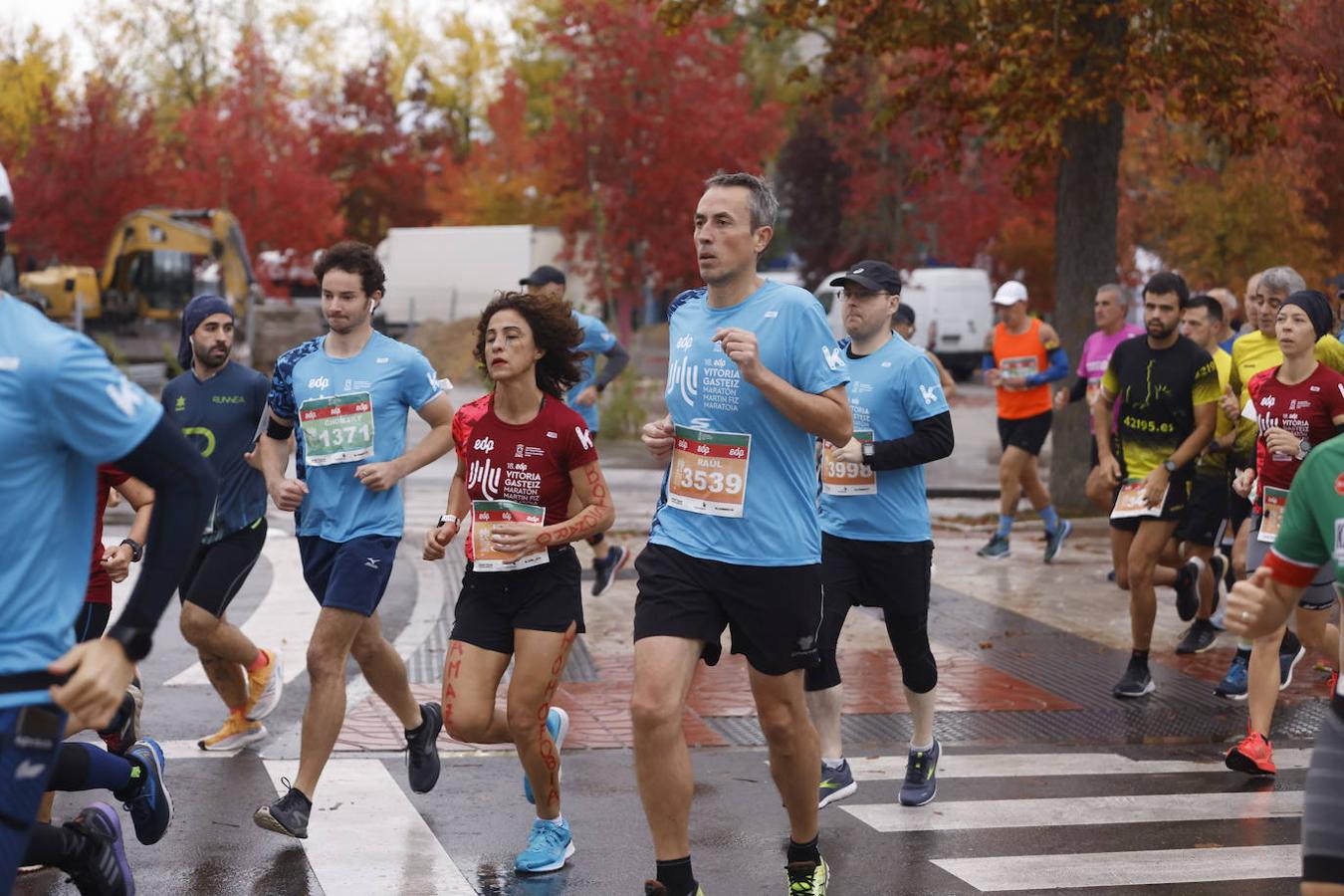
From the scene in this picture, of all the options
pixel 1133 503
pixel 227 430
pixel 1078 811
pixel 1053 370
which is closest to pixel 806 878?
pixel 1078 811

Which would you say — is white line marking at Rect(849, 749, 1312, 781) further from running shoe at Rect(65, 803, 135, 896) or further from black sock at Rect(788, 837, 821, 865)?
running shoe at Rect(65, 803, 135, 896)

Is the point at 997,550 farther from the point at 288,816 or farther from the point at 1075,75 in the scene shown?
the point at 288,816

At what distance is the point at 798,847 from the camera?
17.4 feet

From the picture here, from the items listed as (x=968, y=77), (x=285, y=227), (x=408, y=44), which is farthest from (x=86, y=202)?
(x=968, y=77)

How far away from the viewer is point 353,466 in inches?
257

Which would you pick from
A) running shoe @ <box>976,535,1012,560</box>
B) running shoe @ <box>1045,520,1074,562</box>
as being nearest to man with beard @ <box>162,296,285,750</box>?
running shoe @ <box>976,535,1012,560</box>

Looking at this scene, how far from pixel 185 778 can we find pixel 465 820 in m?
1.27

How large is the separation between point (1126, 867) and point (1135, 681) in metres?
2.85

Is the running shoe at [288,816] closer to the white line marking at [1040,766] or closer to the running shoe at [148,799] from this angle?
the running shoe at [148,799]

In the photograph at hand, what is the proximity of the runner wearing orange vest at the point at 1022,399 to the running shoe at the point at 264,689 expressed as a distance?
6885 millimetres

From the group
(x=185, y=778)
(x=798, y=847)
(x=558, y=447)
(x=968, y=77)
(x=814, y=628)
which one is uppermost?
(x=968, y=77)

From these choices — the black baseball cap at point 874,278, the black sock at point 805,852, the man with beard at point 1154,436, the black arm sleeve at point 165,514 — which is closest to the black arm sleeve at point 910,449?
the black baseball cap at point 874,278

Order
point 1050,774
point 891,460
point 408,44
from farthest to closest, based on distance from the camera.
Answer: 1. point 408,44
2. point 1050,774
3. point 891,460

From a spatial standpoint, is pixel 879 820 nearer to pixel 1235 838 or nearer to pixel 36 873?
pixel 1235 838
